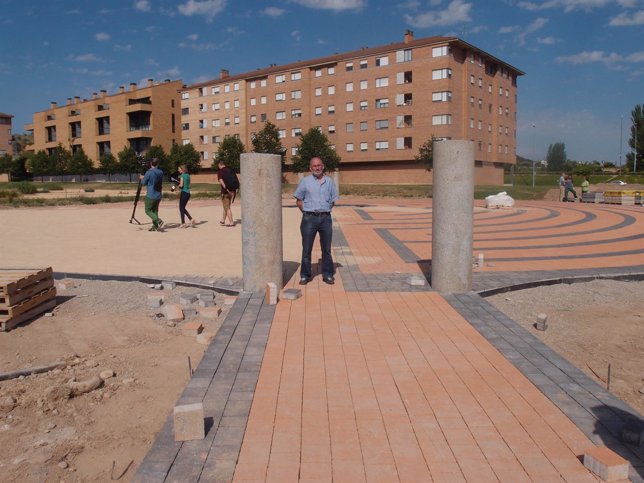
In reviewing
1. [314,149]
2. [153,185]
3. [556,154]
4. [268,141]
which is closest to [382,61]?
[314,149]

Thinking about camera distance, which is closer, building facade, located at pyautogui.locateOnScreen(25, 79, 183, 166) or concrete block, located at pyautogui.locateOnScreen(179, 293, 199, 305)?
concrete block, located at pyautogui.locateOnScreen(179, 293, 199, 305)

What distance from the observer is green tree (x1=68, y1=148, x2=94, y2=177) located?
80375 mm

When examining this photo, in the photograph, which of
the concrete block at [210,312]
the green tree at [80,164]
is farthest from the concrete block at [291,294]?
the green tree at [80,164]

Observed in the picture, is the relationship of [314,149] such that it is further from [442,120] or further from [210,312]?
[210,312]

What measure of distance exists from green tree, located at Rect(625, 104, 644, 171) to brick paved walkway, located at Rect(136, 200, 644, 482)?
76690 millimetres

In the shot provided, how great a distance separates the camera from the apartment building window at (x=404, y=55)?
5781 centimetres

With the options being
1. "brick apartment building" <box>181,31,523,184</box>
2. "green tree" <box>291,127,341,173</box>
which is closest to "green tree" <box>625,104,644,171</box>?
"brick apartment building" <box>181,31,523,184</box>

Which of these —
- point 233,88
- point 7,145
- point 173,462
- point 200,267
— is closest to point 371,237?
point 200,267

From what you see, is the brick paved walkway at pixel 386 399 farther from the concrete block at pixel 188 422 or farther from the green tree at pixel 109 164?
the green tree at pixel 109 164

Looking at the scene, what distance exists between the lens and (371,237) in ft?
41.1

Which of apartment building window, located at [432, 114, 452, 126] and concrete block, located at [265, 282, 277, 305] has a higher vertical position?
apartment building window, located at [432, 114, 452, 126]

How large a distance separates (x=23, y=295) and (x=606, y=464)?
5.49m

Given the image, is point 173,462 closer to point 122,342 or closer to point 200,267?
point 122,342

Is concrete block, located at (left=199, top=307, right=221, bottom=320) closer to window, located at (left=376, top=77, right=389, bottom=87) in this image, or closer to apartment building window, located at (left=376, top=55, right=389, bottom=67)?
window, located at (left=376, top=77, right=389, bottom=87)
